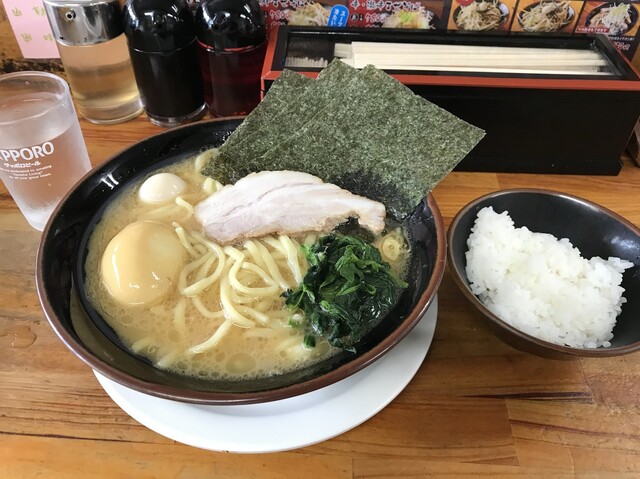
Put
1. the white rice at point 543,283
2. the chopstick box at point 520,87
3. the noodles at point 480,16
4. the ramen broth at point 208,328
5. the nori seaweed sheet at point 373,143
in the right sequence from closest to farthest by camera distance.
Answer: the ramen broth at point 208,328
the white rice at point 543,283
the nori seaweed sheet at point 373,143
the chopstick box at point 520,87
the noodles at point 480,16

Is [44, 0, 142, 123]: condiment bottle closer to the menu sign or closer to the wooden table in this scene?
the menu sign

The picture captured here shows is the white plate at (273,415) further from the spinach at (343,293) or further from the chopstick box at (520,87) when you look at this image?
the chopstick box at (520,87)

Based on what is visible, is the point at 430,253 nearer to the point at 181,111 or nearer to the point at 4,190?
the point at 181,111

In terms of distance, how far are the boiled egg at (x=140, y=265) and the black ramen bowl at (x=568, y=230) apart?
58 cm

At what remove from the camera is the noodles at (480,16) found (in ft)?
5.27

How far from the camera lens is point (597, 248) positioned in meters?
1.23

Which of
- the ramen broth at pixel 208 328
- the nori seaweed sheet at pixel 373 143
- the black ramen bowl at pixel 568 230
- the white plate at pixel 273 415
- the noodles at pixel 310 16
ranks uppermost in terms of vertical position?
the noodles at pixel 310 16

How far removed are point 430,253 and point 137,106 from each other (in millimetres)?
1145

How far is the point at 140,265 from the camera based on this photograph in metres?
1.06

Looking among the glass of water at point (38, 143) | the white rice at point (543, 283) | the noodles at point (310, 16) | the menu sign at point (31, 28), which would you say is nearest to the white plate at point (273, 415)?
the white rice at point (543, 283)

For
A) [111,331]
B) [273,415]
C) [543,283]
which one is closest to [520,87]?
[543,283]

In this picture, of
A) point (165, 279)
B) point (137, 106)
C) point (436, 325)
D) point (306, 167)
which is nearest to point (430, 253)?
point (436, 325)

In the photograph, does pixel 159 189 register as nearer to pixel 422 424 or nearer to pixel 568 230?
pixel 422 424

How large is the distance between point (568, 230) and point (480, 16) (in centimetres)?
76
